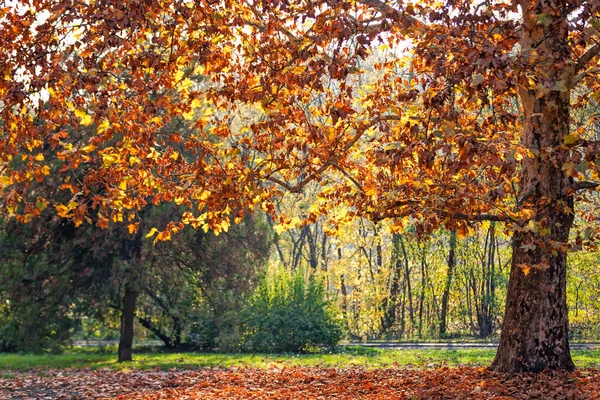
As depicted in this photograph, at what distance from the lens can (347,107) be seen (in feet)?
21.7

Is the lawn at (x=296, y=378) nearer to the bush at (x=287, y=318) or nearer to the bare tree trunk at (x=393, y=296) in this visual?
the bush at (x=287, y=318)

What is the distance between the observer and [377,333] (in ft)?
103

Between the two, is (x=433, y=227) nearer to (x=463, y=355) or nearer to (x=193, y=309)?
(x=463, y=355)

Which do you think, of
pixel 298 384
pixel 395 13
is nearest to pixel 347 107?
pixel 395 13

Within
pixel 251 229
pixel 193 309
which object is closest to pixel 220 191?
pixel 251 229

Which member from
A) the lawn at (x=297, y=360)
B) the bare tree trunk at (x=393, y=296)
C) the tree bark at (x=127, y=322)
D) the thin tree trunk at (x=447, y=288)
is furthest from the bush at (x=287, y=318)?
the bare tree trunk at (x=393, y=296)

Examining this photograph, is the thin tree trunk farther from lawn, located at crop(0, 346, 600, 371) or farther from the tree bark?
the tree bark

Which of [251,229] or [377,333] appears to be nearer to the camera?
[251,229]

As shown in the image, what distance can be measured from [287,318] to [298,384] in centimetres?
940

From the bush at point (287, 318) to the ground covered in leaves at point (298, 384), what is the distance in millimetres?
5138

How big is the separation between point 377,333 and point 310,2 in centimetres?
2528

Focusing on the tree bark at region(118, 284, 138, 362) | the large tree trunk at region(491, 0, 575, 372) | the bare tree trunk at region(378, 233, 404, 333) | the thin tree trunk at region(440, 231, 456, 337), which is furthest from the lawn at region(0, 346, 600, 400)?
the bare tree trunk at region(378, 233, 404, 333)

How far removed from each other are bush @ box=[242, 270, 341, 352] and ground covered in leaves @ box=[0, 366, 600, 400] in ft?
16.9

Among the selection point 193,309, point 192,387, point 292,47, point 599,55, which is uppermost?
point 599,55
